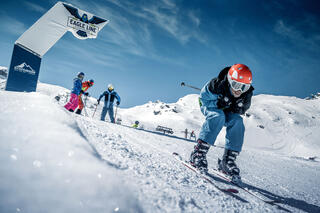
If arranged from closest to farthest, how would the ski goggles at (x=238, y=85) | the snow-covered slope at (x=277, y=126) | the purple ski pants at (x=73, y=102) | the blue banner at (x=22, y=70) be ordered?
the ski goggles at (x=238, y=85), the blue banner at (x=22, y=70), the purple ski pants at (x=73, y=102), the snow-covered slope at (x=277, y=126)

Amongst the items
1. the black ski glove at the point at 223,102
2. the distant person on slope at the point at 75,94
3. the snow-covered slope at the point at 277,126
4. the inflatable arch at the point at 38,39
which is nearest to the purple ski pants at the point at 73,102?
the distant person on slope at the point at 75,94

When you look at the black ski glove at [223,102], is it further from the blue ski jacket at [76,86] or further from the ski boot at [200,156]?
the blue ski jacket at [76,86]

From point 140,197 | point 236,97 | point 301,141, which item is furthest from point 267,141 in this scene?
point 140,197

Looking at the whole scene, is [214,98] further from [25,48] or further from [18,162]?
[25,48]

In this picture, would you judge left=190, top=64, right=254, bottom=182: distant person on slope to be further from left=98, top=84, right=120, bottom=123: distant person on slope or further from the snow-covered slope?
the snow-covered slope

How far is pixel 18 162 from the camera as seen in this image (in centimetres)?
70

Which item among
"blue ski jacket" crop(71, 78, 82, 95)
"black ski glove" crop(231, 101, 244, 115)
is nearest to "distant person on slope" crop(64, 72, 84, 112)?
"blue ski jacket" crop(71, 78, 82, 95)

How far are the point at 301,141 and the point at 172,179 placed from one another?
35893 mm

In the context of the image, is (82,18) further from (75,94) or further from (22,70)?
(75,94)

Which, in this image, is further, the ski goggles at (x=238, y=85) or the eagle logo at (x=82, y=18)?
the eagle logo at (x=82, y=18)

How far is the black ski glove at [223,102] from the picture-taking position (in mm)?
2336

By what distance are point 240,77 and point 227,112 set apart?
522 millimetres

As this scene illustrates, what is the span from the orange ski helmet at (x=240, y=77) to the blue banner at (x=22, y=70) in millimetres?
7478

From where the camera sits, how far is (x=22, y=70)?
649cm
